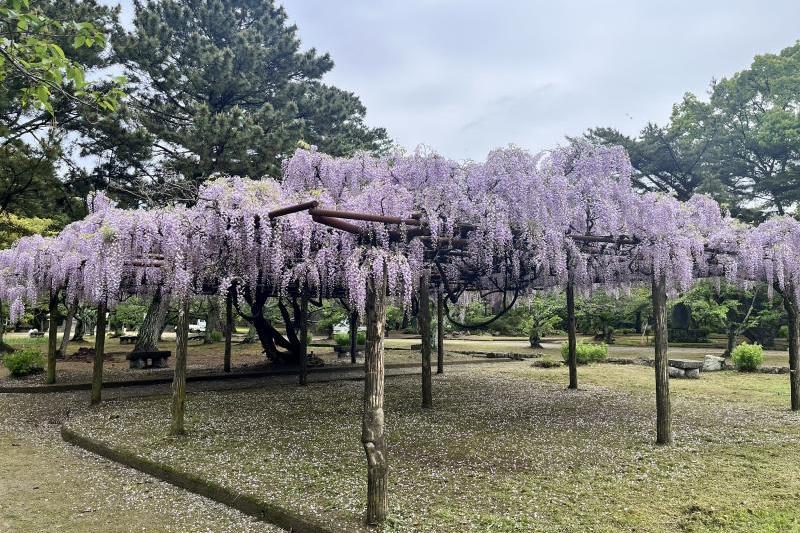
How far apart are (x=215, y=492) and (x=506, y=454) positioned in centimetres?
308

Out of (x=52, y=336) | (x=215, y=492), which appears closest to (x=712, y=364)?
(x=215, y=492)

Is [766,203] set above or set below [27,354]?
above

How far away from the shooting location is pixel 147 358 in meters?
15.2

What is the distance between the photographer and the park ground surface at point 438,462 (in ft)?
13.5

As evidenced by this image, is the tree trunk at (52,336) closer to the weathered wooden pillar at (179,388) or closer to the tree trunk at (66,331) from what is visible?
the tree trunk at (66,331)

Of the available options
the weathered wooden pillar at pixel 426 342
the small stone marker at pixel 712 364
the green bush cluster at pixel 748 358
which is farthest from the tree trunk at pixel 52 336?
the green bush cluster at pixel 748 358

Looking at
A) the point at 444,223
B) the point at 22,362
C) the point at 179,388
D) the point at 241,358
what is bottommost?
the point at 241,358

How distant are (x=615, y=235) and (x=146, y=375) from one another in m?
11.7

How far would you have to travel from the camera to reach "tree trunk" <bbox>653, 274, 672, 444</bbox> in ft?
20.8

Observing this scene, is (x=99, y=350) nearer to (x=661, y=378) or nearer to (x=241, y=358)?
(x=661, y=378)

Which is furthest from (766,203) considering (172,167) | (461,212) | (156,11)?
(156,11)

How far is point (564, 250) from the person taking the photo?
24.3 feet

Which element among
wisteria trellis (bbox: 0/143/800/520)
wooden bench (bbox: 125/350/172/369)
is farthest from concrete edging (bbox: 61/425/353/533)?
wooden bench (bbox: 125/350/172/369)

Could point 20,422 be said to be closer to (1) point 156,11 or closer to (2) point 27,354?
(2) point 27,354
